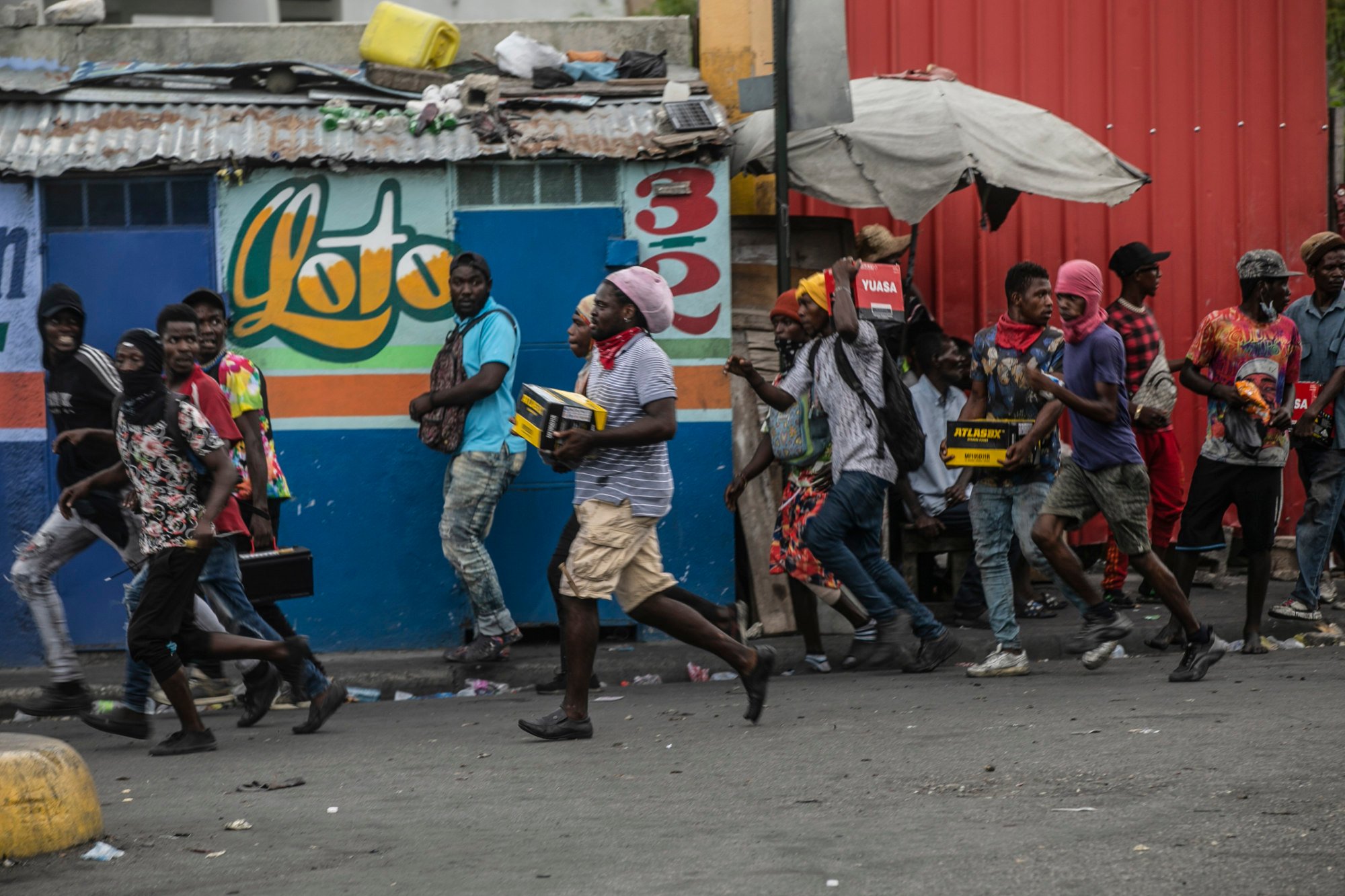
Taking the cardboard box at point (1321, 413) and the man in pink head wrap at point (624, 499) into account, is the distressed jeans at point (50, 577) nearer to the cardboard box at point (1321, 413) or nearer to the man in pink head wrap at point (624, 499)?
the man in pink head wrap at point (624, 499)

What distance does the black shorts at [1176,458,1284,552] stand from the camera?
788 centimetres

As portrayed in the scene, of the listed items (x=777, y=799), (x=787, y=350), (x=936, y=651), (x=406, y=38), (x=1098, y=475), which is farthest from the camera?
(x=406, y=38)

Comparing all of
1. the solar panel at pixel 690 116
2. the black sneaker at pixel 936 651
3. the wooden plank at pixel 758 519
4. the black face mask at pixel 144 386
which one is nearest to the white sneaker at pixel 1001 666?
the black sneaker at pixel 936 651

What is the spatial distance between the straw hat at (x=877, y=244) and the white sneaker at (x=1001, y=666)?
284 centimetres

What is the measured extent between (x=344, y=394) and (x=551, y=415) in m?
2.82

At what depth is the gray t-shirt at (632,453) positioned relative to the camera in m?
6.16

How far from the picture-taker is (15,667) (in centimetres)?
846

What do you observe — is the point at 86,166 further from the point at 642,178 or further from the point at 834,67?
the point at 834,67

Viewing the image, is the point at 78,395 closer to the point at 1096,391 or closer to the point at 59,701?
the point at 59,701

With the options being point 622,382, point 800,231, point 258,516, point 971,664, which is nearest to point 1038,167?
point 800,231

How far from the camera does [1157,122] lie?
1053 centimetres

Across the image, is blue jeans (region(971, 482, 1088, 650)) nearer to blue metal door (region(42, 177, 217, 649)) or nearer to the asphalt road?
the asphalt road

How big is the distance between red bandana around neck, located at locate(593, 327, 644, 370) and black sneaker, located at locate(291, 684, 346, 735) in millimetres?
1766

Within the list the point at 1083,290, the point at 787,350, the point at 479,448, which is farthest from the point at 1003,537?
the point at 479,448
